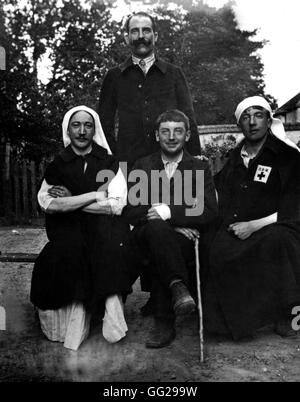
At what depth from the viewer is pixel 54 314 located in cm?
369

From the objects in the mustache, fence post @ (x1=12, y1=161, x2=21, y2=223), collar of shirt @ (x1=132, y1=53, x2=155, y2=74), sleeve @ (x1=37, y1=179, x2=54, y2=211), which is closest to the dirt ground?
sleeve @ (x1=37, y1=179, x2=54, y2=211)

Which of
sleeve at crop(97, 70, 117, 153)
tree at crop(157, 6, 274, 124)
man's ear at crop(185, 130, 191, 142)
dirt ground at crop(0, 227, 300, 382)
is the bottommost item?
dirt ground at crop(0, 227, 300, 382)

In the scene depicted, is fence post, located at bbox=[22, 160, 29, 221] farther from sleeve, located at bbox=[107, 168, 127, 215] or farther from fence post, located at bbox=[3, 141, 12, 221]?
sleeve, located at bbox=[107, 168, 127, 215]

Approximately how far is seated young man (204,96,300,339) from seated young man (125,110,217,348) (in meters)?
0.30

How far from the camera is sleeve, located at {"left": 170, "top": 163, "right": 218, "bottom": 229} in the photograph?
3.63m

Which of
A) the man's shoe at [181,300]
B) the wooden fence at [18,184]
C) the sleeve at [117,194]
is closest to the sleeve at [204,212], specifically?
the sleeve at [117,194]

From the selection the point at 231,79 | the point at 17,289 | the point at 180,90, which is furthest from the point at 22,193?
the point at 231,79

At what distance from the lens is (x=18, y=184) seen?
34.8 feet

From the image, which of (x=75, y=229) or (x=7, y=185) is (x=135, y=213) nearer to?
(x=75, y=229)

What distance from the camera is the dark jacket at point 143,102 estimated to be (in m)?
4.28

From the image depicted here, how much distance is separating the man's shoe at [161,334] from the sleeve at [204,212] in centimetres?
72
